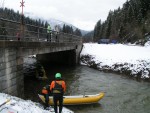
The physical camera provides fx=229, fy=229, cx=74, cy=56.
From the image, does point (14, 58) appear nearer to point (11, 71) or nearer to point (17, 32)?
point (11, 71)

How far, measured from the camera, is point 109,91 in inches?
779

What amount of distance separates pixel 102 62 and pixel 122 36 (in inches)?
1709

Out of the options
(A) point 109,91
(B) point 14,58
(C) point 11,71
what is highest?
(B) point 14,58

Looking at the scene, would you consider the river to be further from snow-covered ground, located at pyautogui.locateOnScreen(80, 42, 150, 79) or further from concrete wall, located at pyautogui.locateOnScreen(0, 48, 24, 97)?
concrete wall, located at pyautogui.locateOnScreen(0, 48, 24, 97)

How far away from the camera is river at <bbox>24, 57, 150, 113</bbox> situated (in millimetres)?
15198

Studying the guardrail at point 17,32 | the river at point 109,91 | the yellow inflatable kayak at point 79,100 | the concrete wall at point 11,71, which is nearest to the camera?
the concrete wall at point 11,71

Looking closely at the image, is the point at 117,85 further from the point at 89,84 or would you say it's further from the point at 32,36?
the point at 32,36

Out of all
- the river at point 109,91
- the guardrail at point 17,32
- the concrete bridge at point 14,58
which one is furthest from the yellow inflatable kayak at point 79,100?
the guardrail at point 17,32

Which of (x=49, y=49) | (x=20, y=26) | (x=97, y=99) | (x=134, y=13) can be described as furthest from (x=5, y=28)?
(x=134, y=13)

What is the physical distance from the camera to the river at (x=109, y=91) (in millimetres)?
15198

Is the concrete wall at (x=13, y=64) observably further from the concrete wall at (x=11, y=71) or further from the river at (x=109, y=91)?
the river at (x=109, y=91)

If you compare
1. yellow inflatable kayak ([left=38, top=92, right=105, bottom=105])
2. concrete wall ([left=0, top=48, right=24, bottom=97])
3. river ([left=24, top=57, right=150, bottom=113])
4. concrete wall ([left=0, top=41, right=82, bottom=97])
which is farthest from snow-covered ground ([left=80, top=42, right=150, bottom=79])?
concrete wall ([left=0, top=48, right=24, bottom=97])

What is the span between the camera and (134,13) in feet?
234

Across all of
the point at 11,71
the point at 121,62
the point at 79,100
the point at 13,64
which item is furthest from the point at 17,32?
the point at 121,62
